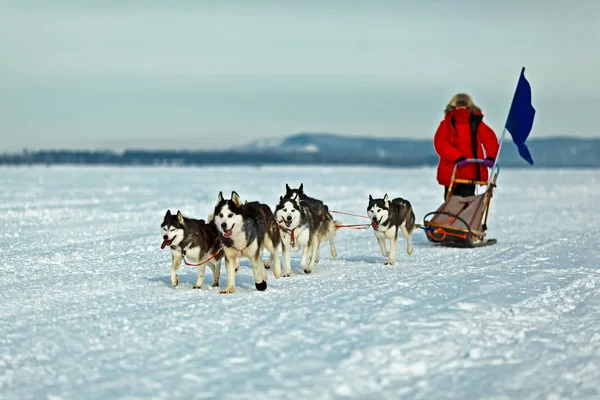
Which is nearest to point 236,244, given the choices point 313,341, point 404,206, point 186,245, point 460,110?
point 186,245

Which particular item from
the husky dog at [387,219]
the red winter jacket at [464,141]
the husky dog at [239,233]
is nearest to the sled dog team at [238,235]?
the husky dog at [239,233]

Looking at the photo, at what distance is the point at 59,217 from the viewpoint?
1455cm

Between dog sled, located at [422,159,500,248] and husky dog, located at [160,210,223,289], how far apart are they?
13.4ft

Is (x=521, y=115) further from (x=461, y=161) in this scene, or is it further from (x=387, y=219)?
(x=387, y=219)

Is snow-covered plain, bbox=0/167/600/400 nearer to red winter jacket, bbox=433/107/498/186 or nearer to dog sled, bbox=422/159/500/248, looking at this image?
dog sled, bbox=422/159/500/248

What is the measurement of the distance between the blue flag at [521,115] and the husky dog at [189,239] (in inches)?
224

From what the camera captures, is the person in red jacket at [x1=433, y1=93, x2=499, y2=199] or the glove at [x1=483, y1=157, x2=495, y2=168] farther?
the person in red jacket at [x1=433, y1=93, x2=499, y2=199]

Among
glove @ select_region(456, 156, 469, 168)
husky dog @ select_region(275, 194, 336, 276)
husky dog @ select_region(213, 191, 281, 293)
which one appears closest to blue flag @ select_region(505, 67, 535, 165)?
glove @ select_region(456, 156, 469, 168)

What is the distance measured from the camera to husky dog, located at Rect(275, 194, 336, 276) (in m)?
7.43

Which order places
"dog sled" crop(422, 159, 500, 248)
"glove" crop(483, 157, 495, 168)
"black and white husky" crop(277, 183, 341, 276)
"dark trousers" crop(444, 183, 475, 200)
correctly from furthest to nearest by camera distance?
"dark trousers" crop(444, 183, 475, 200) → "glove" crop(483, 157, 495, 168) → "dog sled" crop(422, 159, 500, 248) → "black and white husky" crop(277, 183, 341, 276)

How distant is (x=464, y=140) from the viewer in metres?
10.9

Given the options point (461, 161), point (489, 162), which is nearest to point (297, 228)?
point (461, 161)

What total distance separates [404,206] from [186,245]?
3.49 m

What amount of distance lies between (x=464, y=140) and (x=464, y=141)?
1 centimetres
